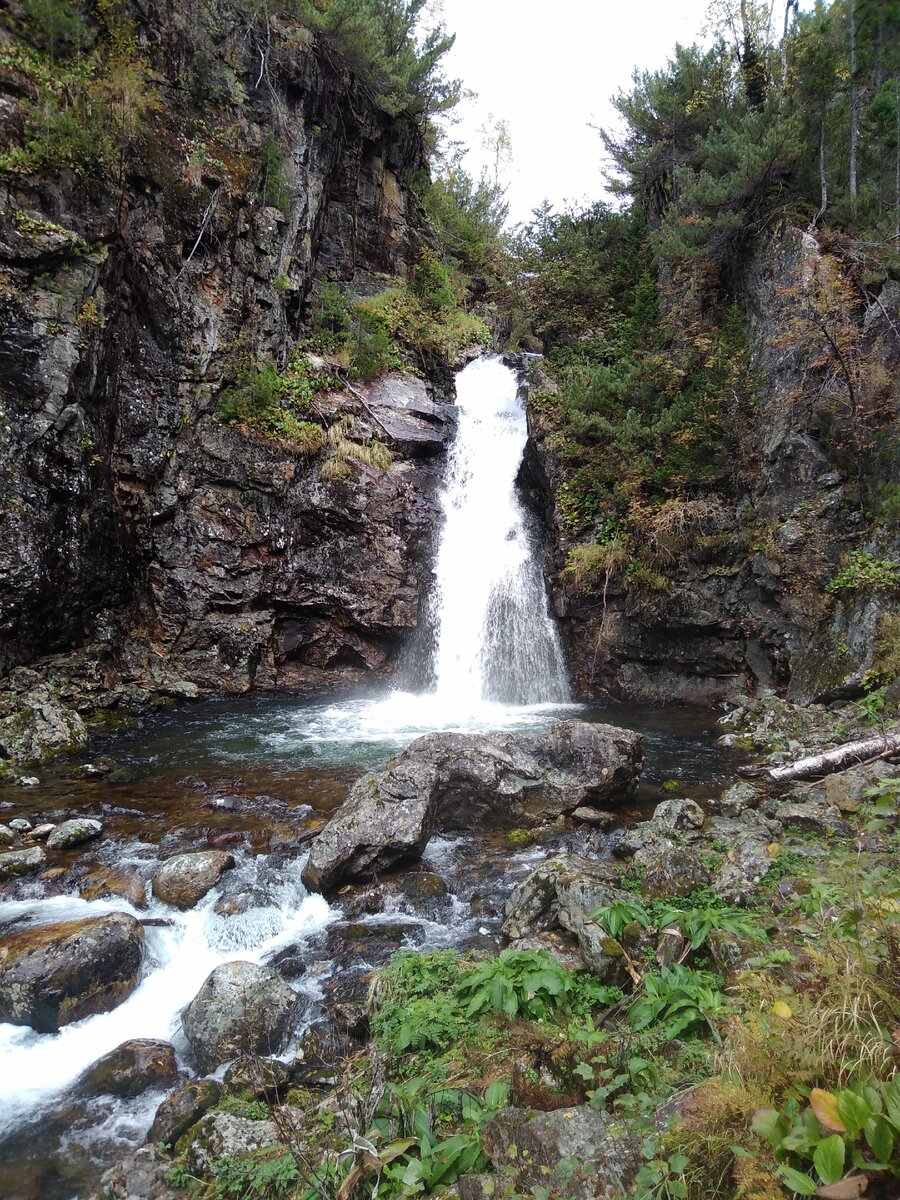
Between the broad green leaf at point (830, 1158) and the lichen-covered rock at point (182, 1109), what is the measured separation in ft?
10.5

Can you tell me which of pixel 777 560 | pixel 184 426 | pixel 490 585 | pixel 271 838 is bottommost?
pixel 271 838

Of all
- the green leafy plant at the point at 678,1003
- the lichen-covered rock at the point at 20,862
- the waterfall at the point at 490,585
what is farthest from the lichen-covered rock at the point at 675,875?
the waterfall at the point at 490,585

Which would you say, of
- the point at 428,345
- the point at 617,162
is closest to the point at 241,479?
the point at 428,345

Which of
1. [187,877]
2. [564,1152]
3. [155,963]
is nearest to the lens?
[564,1152]

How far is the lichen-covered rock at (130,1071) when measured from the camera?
11.7 ft

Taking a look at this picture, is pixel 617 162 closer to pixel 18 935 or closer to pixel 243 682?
pixel 243 682

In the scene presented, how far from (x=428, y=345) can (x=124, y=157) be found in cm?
874

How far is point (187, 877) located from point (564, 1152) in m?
4.36

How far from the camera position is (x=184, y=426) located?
41.6 feet

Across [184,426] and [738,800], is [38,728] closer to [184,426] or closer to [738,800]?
[184,426]

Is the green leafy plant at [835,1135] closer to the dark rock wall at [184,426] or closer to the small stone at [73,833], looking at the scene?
the small stone at [73,833]

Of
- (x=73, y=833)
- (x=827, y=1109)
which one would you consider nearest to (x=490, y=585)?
(x=73, y=833)

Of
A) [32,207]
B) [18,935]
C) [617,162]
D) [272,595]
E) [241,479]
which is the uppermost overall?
[617,162]

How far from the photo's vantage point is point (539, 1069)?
2.63 metres
